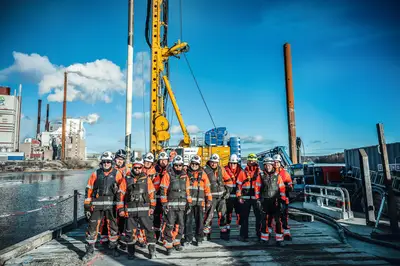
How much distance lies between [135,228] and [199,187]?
5.21 feet

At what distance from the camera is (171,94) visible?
48.2 feet

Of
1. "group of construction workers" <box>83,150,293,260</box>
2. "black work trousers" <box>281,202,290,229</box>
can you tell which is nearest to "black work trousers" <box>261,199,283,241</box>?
"group of construction workers" <box>83,150,293,260</box>

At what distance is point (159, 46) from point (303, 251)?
40.2ft

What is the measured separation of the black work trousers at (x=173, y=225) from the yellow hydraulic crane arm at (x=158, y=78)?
7.91m

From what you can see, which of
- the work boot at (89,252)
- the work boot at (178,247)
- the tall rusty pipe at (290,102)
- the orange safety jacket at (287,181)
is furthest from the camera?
the tall rusty pipe at (290,102)

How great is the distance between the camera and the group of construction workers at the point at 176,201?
16.8 ft

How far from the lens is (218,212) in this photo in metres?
6.13

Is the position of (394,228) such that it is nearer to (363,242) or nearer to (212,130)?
(363,242)

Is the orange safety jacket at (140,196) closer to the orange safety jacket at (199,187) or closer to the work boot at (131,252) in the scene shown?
the work boot at (131,252)

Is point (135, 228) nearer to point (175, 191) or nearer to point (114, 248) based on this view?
point (114, 248)

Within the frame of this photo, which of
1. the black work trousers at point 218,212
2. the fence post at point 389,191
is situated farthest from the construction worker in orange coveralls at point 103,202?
the fence post at point 389,191

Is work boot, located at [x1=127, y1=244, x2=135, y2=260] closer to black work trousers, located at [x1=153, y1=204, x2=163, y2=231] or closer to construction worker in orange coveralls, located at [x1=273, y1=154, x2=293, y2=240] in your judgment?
black work trousers, located at [x1=153, y1=204, x2=163, y2=231]

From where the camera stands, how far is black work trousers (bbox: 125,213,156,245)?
500 centimetres

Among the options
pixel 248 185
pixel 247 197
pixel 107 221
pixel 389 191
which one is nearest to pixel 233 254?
pixel 247 197
